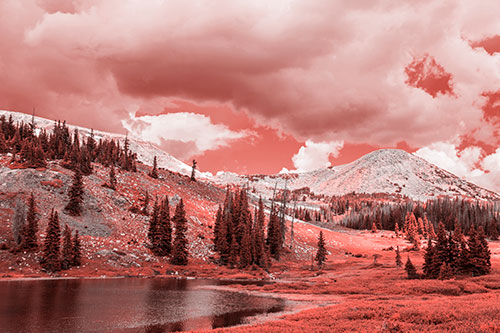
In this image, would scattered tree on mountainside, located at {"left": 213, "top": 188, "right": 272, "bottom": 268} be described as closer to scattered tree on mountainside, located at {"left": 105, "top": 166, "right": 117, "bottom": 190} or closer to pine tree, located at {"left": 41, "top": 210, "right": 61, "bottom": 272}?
scattered tree on mountainside, located at {"left": 105, "top": 166, "right": 117, "bottom": 190}

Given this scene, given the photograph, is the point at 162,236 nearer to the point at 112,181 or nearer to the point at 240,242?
the point at 240,242

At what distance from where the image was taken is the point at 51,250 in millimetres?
76250

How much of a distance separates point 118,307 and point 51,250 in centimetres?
4202

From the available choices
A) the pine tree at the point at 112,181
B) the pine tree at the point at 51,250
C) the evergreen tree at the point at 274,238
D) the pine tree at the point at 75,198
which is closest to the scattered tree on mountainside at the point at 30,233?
the pine tree at the point at 51,250

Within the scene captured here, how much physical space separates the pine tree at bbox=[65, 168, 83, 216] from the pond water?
37184 mm

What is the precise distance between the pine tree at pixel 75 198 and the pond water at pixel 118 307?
3718 centimetres

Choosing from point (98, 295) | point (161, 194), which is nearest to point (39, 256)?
point (98, 295)

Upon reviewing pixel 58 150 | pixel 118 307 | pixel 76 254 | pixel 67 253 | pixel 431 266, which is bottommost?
pixel 118 307

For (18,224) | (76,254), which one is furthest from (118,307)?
(18,224)

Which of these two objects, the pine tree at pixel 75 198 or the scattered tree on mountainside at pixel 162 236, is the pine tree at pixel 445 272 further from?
the pine tree at pixel 75 198

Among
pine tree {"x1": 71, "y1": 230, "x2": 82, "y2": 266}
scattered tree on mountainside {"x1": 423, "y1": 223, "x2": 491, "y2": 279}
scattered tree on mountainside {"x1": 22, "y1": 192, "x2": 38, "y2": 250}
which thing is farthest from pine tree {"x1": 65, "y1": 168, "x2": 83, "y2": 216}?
scattered tree on mountainside {"x1": 423, "y1": 223, "x2": 491, "y2": 279}

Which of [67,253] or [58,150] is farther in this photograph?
[58,150]

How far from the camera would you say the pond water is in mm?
34875

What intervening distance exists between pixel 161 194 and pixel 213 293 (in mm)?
82326
